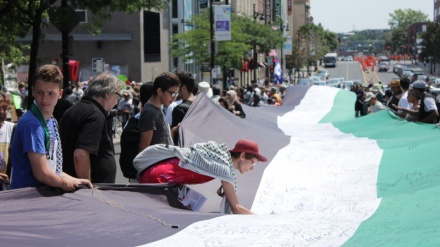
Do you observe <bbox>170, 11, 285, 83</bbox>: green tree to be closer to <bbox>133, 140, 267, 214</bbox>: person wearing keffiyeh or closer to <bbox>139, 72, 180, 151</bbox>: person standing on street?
<bbox>139, 72, 180, 151</bbox>: person standing on street

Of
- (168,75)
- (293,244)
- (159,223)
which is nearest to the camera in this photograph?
(293,244)

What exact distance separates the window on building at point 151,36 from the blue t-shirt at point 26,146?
48705 mm

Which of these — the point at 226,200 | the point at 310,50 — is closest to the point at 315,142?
the point at 226,200

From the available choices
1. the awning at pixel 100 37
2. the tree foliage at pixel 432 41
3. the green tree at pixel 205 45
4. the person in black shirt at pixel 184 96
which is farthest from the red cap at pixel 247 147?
the tree foliage at pixel 432 41

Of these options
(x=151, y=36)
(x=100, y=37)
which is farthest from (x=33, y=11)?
(x=151, y=36)

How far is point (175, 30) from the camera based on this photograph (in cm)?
6381

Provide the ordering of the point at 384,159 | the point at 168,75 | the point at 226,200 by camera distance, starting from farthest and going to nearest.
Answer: the point at 384,159
the point at 168,75
the point at 226,200

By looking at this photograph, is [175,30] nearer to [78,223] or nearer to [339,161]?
[339,161]

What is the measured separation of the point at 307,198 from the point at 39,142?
141 inches

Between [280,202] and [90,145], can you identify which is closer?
[90,145]

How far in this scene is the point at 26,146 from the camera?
18.4ft

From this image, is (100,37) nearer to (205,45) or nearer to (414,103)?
(205,45)

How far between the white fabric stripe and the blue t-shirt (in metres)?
1.02

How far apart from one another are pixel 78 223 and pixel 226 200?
4.19ft
